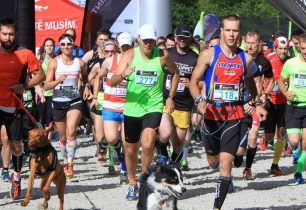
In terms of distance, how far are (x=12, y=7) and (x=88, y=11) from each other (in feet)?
19.1

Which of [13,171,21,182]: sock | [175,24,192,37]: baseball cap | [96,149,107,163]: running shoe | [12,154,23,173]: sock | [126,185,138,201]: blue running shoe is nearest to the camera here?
[126,185,138,201]: blue running shoe

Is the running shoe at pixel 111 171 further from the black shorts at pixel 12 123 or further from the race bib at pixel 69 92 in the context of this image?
the black shorts at pixel 12 123

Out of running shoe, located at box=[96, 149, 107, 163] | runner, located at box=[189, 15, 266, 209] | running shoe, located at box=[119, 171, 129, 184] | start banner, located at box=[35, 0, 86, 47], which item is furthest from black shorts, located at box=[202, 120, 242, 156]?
start banner, located at box=[35, 0, 86, 47]

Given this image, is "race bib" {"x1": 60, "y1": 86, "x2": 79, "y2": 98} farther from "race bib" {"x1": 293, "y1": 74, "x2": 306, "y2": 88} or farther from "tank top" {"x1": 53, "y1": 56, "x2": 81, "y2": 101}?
"race bib" {"x1": 293, "y1": 74, "x2": 306, "y2": 88}

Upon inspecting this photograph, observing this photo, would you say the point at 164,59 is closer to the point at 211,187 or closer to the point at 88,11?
the point at 211,187

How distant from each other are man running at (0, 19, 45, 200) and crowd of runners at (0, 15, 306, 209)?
0.04ft

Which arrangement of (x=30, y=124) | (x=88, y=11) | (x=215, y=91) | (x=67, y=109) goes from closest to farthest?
1. (x=215, y=91)
2. (x=67, y=109)
3. (x=30, y=124)
4. (x=88, y=11)

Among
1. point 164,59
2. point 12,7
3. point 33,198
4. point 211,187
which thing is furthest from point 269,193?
point 12,7

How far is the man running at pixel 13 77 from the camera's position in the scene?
942 centimetres

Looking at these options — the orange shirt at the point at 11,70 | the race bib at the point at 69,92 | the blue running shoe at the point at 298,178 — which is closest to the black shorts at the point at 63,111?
the race bib at the point at 69,92

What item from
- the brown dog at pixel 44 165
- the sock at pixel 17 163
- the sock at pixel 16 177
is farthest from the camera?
the sock at pixel 17 163

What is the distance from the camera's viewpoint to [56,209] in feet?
30.0

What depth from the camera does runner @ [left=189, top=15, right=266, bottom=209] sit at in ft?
26.7

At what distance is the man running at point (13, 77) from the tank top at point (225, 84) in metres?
2.30
